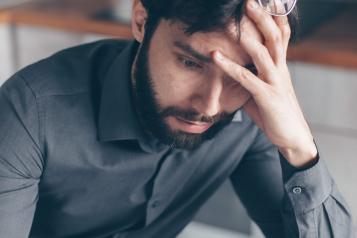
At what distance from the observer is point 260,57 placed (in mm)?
1030

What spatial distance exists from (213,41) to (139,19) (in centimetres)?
19

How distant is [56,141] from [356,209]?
45.9 inches

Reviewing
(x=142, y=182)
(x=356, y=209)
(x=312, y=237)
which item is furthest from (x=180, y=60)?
(x=356, y=209)

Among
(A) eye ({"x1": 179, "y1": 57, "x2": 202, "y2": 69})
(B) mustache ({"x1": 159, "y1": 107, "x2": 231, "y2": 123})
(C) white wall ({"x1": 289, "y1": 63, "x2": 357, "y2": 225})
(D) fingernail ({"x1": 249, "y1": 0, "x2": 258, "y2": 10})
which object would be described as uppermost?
(D) fingernail ({"x1": 249, "y1": 0, "x2": 258, "y2": 10})

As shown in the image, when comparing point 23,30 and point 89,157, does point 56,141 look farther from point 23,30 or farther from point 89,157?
point 23,30

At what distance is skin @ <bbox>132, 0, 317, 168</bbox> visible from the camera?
3.29 ft

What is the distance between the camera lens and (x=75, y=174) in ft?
3.75

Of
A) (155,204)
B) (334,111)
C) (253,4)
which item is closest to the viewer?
(253,4)

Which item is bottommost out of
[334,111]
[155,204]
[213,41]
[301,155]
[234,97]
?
[334,111]

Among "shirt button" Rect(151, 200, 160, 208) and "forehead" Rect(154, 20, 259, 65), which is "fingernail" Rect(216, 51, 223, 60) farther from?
"shirt button" Rect(151, 200, 160, 208)

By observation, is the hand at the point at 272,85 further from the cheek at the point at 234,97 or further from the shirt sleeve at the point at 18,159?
the shirt sleeve at the point at 18,159

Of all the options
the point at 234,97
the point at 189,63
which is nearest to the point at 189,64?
the point at 189,63

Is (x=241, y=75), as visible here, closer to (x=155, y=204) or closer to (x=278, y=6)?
(x=278, y=6)

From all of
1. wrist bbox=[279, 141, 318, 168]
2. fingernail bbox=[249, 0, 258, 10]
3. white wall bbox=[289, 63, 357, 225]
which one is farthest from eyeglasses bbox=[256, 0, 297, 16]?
white wall bbox=[289, 63, 357, 225]
